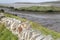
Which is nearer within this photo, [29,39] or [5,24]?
[29,39]

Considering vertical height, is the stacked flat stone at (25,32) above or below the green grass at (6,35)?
above

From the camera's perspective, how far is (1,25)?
16141 mm

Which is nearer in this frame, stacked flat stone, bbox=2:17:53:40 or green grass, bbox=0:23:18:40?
stacked flat stone, bbox=2:17:53:40

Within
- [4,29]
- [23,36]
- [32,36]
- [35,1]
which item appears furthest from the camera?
[35,1]

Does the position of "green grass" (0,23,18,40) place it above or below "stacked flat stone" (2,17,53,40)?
below

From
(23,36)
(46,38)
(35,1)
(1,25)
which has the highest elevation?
(46,38)

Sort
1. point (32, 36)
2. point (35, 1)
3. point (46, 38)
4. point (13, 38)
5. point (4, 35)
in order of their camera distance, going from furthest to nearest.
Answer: point (35, 1) < point (4, 35) < point (13, 38) < point (32, 36) < point (46, 38)

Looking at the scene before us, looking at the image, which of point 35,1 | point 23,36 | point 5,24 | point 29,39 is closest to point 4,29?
point 5,24

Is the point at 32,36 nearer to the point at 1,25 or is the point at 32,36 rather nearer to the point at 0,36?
the point at 0,36

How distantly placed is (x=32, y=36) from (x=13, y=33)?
13.1 feet

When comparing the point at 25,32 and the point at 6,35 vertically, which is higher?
the point at 25,32

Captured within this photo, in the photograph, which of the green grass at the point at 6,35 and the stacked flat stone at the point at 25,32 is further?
the green grass at the point at 6,35

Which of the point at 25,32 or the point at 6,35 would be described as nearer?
the point at 25,32

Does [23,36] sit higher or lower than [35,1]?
higher
